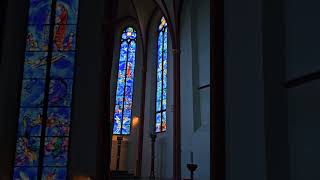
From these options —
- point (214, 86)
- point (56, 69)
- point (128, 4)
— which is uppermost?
point (128, 4)

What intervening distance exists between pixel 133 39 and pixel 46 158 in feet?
22.8

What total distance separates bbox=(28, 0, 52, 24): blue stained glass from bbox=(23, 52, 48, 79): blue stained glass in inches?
33.3

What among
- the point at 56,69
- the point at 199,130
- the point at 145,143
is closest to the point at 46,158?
the point at 56,69

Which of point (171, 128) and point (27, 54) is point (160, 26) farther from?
point (27, 54)

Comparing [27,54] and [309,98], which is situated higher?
[27,54]

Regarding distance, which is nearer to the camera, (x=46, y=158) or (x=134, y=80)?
(x=46, y=158)

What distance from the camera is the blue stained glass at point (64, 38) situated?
851 cm

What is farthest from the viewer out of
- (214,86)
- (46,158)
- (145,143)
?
(145,143)

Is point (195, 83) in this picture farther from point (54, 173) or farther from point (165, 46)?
point (54, 173)

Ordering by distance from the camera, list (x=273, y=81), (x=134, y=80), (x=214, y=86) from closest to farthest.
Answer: (x=273, y=81), (x=214, y=86), (x=134, y=80)

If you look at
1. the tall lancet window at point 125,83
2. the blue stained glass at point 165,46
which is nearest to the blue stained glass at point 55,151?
the tall lancet window at point 125,83

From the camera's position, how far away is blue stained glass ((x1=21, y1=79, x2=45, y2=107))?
8.17 meters

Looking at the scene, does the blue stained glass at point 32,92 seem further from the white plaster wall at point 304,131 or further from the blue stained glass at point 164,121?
the white plaster wall at point 304,131

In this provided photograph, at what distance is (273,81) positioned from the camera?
1.93m
